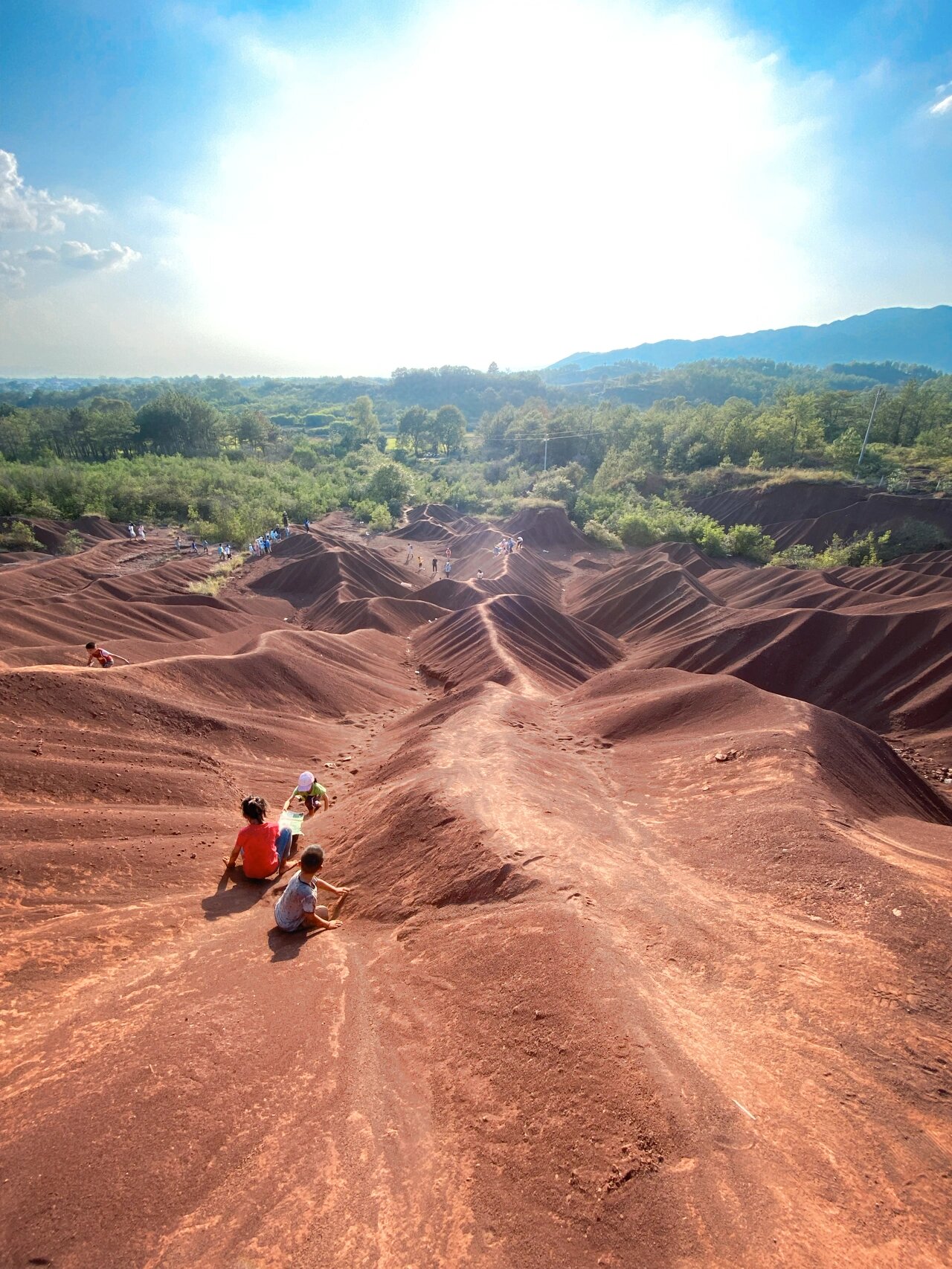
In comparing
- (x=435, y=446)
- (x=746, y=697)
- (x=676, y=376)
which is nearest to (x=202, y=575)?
(x=746, y=697)

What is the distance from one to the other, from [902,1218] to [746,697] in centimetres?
1354

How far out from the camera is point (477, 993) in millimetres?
5859

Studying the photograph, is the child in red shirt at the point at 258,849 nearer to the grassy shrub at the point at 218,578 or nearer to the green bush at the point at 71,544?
the grassy shrub at the point at 218,578

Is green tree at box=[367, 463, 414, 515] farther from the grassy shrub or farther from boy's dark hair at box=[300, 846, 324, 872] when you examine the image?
boy's dark hair at box=[300, 846, 324, 872]

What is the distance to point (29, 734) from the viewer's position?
11.1 meters

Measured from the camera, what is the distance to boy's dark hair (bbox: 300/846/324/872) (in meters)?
6.74

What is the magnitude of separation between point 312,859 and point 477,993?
7.85ft

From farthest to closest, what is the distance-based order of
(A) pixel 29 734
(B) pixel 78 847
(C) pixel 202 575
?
(C) pixel 202 575
(A) pixel 29 734
(B) pixel 78 847

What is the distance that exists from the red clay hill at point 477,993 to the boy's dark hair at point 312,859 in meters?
1.05

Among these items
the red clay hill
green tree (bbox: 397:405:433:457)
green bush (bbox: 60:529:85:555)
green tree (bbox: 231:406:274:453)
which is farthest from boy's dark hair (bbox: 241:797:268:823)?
green tree (bbox: 397:405:433:457)

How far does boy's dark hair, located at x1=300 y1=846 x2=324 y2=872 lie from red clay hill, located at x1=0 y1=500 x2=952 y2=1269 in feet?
3.46

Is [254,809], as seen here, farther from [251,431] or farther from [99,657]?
[251,431]

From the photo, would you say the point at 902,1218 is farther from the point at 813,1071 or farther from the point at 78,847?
the point at 78,847

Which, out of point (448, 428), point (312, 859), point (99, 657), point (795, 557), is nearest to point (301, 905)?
point (312, 859)
